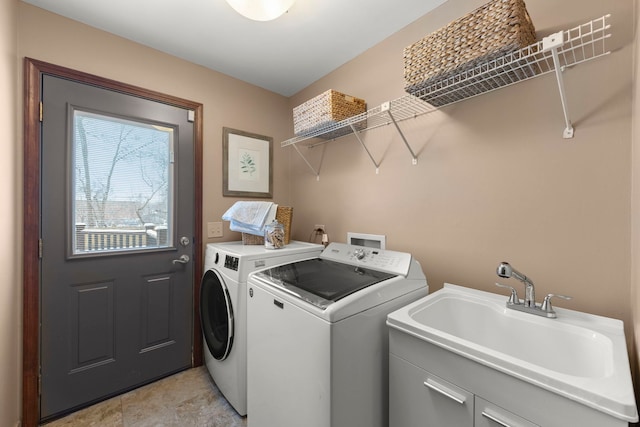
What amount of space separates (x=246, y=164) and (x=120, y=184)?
973 millimetres

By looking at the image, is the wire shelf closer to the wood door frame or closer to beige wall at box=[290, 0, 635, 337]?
beige wall at box=[290, 0, 635, 337]

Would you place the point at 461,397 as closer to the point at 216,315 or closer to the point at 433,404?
the point at 433,404

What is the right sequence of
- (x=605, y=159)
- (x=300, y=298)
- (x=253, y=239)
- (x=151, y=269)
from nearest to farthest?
(x=605, y=159) → (x=300, y=298) → (x=151, y=269) → (x=253, y=239)

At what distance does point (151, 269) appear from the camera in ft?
6.43

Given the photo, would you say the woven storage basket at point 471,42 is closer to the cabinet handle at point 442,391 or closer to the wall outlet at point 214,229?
the cabinet handle at point 442,391

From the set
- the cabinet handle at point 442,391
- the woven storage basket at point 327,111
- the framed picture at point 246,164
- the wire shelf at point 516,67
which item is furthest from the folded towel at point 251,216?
the cabinet handle at point 442,391

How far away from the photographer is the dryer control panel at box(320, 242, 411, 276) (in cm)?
139

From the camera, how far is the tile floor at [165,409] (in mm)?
1616

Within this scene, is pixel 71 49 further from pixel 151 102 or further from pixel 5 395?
pixel 5 395

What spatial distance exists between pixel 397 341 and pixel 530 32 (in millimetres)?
1378

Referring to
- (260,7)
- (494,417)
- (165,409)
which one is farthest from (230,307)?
(260,7)

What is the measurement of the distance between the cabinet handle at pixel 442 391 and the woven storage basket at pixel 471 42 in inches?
50.1

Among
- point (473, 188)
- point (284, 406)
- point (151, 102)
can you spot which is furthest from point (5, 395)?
Answer: point (473, 188)

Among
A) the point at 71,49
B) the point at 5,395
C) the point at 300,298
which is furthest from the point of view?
the point at 71,49
